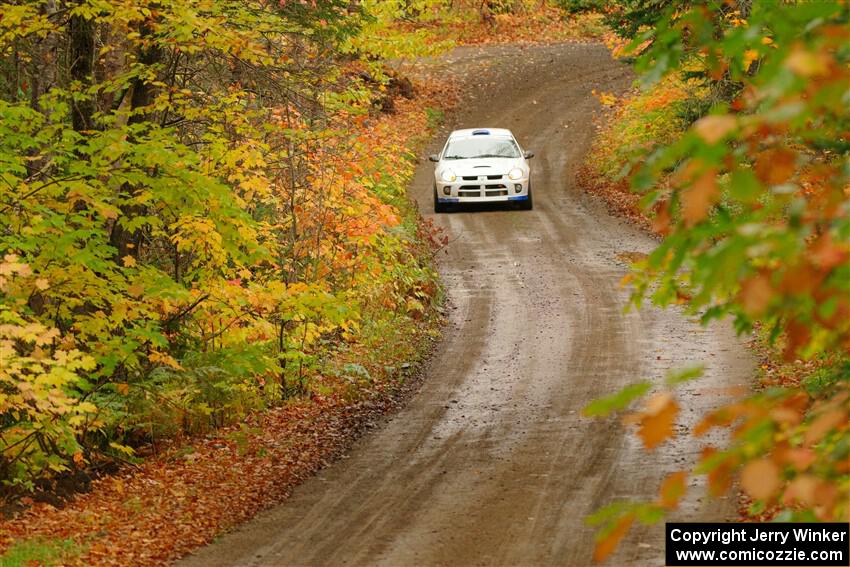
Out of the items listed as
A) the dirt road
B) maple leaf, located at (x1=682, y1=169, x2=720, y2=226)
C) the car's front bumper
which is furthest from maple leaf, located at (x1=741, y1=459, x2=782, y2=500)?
the car's front bumper

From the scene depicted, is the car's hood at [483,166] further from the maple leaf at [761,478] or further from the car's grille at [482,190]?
the maple leaf at [761,478]

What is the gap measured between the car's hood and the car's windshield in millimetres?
221

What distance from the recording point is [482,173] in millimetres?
23922

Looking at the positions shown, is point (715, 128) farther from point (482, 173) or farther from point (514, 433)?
point (482, 173)

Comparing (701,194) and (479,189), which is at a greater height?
(701,194)

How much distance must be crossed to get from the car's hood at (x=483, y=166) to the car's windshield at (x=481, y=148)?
8.7 inches

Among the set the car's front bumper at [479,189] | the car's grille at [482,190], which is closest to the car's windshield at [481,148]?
the car's front bumper at [479,189]

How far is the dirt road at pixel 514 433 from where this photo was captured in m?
8.51

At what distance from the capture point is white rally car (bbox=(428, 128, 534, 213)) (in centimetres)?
2392

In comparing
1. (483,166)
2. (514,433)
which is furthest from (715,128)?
(483,166)

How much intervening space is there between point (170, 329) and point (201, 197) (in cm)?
236

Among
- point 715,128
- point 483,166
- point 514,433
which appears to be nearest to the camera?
point 715,128

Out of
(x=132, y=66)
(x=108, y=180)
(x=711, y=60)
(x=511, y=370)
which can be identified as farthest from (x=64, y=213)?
→ (x=711, y=60)

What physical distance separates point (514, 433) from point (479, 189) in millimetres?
13174
